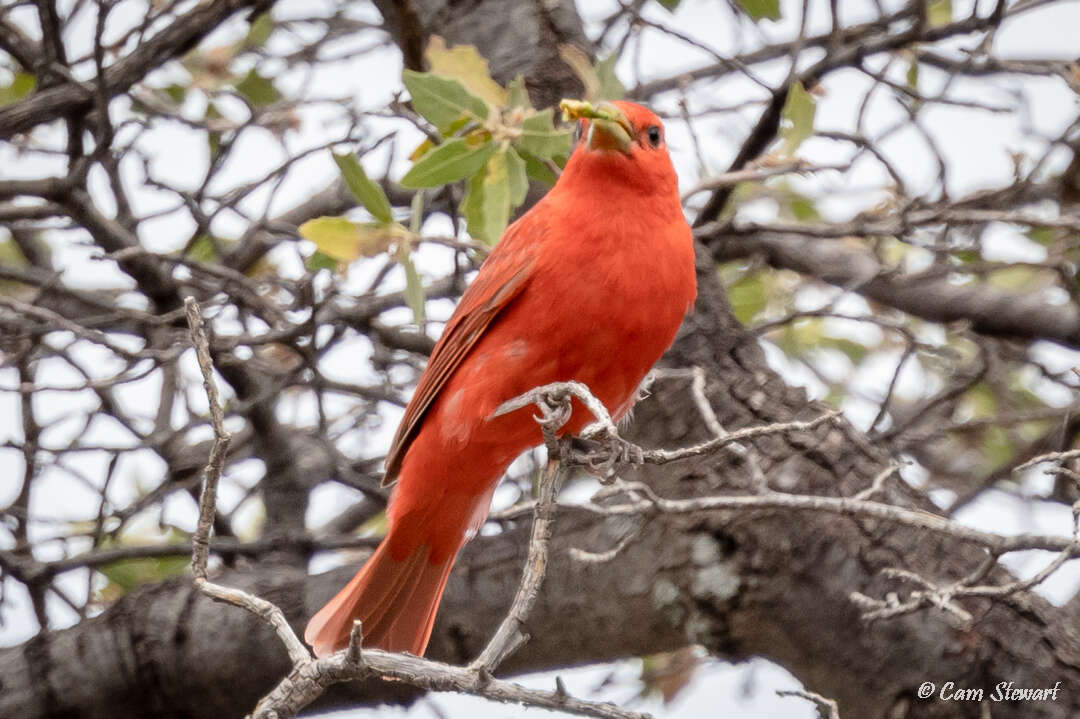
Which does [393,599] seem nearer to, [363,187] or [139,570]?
[363,187]

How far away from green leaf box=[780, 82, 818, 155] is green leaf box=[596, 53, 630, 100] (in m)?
0.54

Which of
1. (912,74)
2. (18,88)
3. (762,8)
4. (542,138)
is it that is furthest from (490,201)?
(18,88)

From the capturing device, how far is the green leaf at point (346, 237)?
140 inches

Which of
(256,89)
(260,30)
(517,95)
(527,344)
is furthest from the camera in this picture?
(256,89)

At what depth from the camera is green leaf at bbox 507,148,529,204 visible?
354cm

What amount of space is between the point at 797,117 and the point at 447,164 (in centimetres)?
107

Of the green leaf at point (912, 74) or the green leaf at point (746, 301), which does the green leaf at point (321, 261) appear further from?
the green leaf at point (912, 74)

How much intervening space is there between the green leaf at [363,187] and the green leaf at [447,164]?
126 millimetres

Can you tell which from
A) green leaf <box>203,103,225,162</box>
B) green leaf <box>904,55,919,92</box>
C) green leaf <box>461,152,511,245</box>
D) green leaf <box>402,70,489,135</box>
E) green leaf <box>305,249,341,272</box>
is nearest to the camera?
green leaf <box>402,70,489,135</box>

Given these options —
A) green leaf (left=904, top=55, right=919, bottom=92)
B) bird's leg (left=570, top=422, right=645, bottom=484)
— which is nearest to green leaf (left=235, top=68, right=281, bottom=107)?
green leaf (left=904, top=55, right=919, bottom=92)

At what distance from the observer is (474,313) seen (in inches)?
141

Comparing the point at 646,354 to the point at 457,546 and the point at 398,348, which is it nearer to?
the point at 457,546

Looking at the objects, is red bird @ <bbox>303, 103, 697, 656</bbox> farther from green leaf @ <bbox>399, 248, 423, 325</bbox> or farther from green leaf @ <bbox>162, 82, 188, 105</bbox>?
green leaf @ <bbox>162, 82, 188, 105</bbox>

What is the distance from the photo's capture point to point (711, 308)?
4031 millimetres
